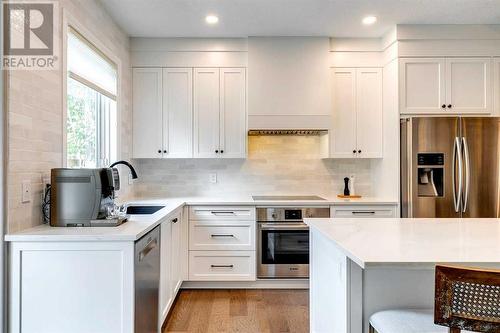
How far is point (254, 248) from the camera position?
3.20m

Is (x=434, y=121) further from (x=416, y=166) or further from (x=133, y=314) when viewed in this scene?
(x=133, y=314)

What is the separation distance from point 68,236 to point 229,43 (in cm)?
260

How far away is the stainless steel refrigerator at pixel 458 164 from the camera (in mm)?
3027

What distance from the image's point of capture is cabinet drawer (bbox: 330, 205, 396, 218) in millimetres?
3199

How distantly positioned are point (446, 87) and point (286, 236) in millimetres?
2187

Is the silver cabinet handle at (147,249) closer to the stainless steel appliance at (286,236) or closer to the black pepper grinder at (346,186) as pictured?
the stainless steel appliance at (286,236)

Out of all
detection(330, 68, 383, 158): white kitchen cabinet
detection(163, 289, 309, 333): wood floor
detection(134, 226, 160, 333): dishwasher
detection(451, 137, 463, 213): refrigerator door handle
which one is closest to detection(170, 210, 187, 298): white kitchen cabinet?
detection(163, 289, 309, 333): wood floor

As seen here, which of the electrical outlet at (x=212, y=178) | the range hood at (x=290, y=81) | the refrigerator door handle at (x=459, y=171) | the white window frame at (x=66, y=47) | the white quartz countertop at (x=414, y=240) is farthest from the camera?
the electrical outlet at (x=212, y=178)

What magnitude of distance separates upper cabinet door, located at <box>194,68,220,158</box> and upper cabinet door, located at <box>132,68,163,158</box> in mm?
398

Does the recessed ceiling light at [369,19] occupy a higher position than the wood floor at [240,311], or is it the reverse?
the recessed ceiling light at [369,19]

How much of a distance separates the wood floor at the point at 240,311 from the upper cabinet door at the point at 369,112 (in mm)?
1654

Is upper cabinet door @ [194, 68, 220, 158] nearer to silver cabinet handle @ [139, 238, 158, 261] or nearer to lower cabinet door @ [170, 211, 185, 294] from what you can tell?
lower cabinet door @ [170, 211, 185, 294]

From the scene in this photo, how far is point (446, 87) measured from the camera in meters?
3.23

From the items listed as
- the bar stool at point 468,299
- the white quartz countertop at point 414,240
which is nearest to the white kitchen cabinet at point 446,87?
the white quartz countertop at point 414,240
